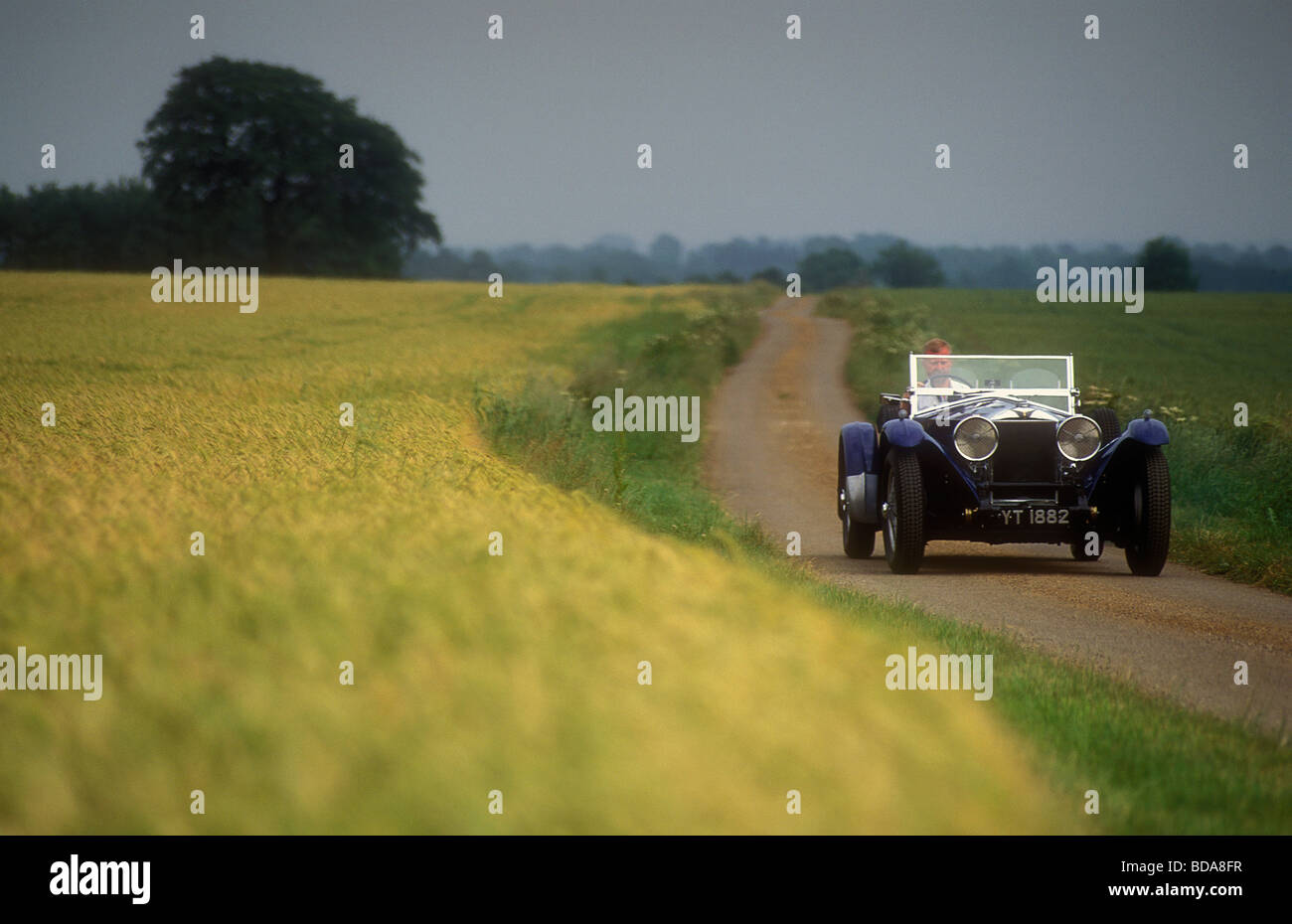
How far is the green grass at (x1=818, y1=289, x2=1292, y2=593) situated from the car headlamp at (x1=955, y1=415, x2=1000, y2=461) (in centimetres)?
262

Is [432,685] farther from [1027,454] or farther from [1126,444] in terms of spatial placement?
[1126,444]

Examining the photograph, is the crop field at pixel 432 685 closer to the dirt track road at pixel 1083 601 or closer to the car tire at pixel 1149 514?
the dirt track road at pixel 1083 601

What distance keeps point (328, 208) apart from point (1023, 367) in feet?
234

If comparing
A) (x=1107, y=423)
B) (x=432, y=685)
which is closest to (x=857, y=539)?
(x=1107, y=423)

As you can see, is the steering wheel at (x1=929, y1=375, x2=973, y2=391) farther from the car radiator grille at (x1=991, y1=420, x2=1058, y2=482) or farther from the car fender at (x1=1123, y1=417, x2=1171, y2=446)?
the car fender at (x1=1123, y1=417, x2=1171, y2=446)

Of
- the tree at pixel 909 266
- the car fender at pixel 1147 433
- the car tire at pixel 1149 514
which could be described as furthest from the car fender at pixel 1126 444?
the tree at pixel 909 266

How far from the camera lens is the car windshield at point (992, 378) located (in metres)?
13.4

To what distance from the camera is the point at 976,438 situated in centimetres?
1169

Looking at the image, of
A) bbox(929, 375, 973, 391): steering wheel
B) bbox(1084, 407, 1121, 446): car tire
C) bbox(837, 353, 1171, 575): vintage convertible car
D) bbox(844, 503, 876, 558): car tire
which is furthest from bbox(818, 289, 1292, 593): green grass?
bbox(844, 503, 876, 558): car tire

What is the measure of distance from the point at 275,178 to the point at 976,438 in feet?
243

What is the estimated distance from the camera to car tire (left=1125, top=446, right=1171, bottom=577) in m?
11.4
